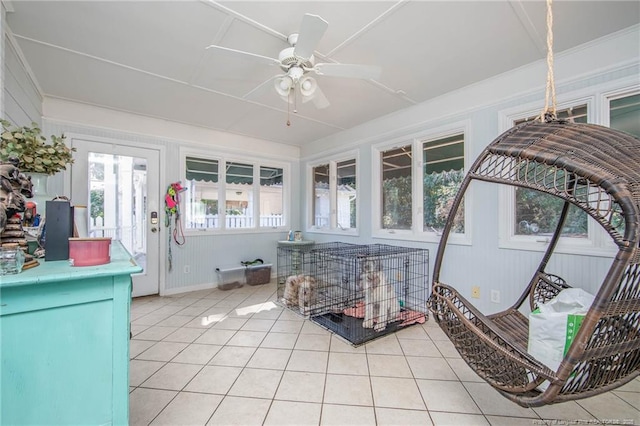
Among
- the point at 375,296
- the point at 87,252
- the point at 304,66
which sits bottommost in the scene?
the point at 375,296

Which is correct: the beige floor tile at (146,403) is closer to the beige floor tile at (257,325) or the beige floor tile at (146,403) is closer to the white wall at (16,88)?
the beige floor tile at (257,325)

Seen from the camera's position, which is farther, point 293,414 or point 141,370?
point 141,370

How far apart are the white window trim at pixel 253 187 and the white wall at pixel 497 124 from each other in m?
1.93

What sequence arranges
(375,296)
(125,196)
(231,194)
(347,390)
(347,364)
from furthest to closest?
(231,194) → (125,196) → (375,296) → (347,364) → (347,390)

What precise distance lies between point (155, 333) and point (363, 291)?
2.05 m

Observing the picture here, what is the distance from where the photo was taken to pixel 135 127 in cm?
365

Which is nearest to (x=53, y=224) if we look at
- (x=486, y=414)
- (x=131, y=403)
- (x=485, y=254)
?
(x=131, y=403)

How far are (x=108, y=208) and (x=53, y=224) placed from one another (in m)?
2.68

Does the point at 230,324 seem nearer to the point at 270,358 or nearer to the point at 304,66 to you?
the point at 270,358

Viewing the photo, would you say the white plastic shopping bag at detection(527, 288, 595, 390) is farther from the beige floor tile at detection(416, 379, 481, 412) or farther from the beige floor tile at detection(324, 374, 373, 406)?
the beige floor tile at detection(324, 374, 373, 406)

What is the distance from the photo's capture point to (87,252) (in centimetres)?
115

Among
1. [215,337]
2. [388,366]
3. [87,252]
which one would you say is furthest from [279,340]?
[87,252]

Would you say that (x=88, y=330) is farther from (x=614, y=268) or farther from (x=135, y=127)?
(x=135, y=127)

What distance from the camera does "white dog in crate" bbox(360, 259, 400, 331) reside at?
8.77 feet
